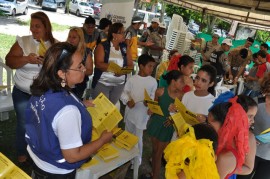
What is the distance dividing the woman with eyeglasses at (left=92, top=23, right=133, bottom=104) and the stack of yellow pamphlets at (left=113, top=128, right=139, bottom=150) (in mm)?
1132

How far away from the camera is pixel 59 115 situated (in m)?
1.52

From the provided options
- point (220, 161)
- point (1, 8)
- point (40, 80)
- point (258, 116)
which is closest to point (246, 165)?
point (220, 161)

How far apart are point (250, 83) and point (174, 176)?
19.1 feet

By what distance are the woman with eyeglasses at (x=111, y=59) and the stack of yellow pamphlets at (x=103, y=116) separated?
128 centimetres

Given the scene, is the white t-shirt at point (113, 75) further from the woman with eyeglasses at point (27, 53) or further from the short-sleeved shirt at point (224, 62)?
the short-sleeved shirt at point (224, 62)

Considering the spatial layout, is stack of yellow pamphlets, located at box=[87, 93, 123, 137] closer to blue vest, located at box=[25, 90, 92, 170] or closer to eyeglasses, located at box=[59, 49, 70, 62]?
blue vest, located at box=[25, 90, 92, 170]

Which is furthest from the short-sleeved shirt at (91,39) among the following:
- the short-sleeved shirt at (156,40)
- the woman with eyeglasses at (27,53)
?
the short-sleeved shirt at (156,40)

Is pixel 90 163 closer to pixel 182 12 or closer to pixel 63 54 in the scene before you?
pixel 63 54

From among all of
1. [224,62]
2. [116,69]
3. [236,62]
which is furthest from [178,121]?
[236,62]

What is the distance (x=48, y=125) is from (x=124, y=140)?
1.08 m

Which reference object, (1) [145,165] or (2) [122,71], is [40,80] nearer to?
(2) [122,71]

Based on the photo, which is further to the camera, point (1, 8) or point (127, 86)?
point (1, 8)

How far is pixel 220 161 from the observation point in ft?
5.74

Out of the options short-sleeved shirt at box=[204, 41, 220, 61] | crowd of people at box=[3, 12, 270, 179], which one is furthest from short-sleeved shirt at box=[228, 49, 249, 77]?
crowd of people at box=[3, 12, 270, 179]
